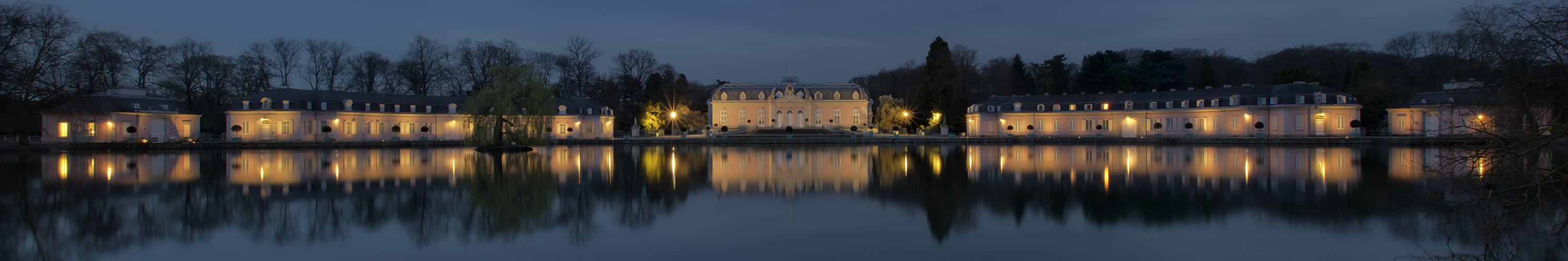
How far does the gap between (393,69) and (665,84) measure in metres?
18.4

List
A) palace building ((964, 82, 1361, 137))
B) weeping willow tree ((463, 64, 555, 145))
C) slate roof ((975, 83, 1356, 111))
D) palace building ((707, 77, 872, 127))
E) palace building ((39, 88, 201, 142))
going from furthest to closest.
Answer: palace building ((707, 77, 872, 127)) → slate roof ((975, 83, 1356, 111)) → palace building ((964, 82, 1361, 137)) → palace building ((39, 88, 201, 142)) → weeping willow tree ((463, 64, 555, 145))

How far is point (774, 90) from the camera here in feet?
179

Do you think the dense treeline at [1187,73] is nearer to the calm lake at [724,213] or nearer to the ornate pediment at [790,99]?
the ornate pediment at [790,99]

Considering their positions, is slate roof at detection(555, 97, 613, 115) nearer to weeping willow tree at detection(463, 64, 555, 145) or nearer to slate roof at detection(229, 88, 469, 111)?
slate roof at detection(229, 88, 469, 111)

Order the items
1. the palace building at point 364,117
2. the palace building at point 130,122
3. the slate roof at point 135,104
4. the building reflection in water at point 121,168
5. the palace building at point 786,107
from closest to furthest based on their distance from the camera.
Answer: the building reflection in water at point 121,168, the palace building at point 130,122, the slate roof at point 135,104, the palace building at point 364,117, the palace building at point 786,107

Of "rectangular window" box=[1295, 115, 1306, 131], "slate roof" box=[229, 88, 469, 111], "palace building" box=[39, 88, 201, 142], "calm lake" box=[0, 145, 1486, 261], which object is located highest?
"slate roof" box=[229, 88, 469, 111]

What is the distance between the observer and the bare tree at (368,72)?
50.8 meters

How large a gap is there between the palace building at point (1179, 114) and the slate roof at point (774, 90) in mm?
9250

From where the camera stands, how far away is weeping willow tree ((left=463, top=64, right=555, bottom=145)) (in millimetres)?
29797

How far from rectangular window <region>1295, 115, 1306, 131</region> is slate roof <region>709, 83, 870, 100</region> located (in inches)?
1005

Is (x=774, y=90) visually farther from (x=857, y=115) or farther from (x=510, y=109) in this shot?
(x=510, y=109)

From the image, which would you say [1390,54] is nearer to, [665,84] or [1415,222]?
[665,84]

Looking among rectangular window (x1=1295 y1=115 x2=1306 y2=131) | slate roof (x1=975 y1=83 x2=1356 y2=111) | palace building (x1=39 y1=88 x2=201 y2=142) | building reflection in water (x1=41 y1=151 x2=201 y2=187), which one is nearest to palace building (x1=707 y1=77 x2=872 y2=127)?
slate roof (x1=975 y1=83 x2=1356 y2=111)

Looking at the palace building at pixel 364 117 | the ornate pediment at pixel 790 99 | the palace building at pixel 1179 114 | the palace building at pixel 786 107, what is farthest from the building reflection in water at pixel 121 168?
the palace building at pixel 1179 114
